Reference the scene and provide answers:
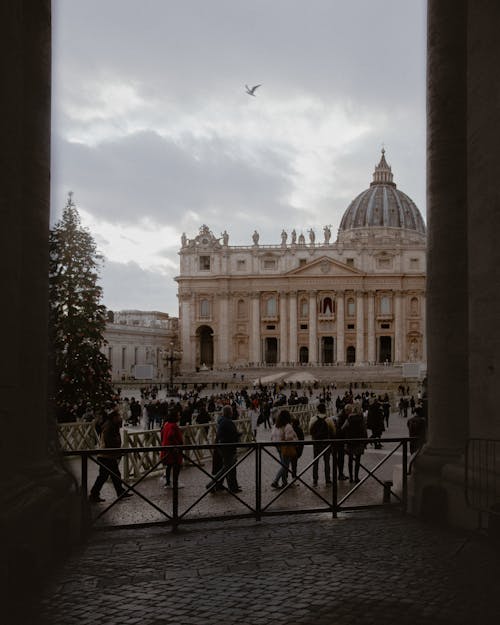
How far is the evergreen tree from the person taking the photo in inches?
671

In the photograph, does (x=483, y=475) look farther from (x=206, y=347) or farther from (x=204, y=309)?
(x=206, y=347)

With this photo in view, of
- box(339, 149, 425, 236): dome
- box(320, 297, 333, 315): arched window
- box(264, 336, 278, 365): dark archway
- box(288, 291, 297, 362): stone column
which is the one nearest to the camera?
box(288, 291, 297, 362): stone column

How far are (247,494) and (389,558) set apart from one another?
477 cm

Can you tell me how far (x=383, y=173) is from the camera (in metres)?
115

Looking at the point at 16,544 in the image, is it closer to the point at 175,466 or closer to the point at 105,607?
the point at 105,607

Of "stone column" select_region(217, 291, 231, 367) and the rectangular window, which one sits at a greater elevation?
the rectangular window

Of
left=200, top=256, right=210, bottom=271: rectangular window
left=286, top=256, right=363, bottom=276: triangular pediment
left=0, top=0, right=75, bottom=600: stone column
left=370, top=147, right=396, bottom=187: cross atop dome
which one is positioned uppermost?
left=370, top=147, right=396, bottom=187: cross atop dome

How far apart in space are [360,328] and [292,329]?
25.6 feet

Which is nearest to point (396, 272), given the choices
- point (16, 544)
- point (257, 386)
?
point (257, 386)

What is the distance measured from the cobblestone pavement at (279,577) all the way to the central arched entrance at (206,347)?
267ft

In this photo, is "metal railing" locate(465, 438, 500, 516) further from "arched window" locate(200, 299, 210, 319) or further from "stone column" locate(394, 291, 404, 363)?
"arched window" locate(200, 299, 210, 319)

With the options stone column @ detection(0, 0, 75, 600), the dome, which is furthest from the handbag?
the dome

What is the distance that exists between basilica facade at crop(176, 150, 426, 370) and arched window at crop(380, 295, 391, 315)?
116mm

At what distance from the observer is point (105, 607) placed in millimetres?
5160
